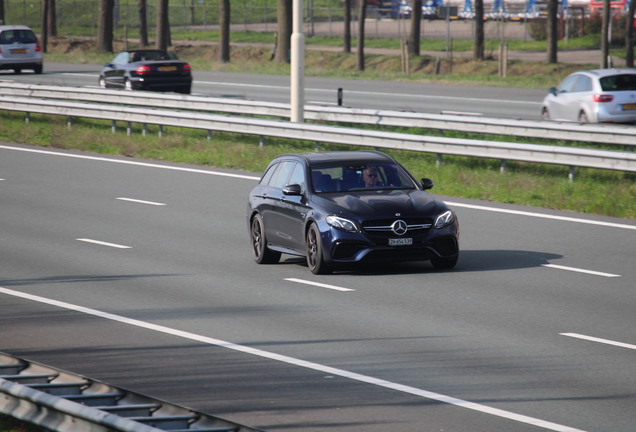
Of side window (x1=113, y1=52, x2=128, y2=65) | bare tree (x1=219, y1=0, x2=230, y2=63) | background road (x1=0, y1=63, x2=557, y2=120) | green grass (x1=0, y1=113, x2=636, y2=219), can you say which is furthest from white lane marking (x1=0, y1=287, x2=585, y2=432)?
bare tree (x1=219, y1=0, x2=230, y2=63)

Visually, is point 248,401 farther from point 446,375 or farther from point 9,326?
point 9,326

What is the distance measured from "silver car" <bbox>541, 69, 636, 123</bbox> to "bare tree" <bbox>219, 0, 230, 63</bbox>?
30.4m

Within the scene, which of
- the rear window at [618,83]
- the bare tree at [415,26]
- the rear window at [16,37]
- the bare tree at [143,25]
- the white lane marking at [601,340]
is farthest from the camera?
the bare tree at [143,25]

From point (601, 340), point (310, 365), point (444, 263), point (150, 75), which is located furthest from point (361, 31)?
point (310, 365)

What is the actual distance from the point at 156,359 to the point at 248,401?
5.38 ft

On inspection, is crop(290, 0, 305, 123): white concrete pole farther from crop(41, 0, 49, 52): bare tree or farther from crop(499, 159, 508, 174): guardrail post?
crop(41, 0, 49, 52): bare tree

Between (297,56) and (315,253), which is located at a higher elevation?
(297,56)

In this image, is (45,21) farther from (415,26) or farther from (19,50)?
(415,26)

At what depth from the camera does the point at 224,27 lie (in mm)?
57531

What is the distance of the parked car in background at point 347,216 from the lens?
528 inches

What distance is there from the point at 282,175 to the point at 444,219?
8.21ft

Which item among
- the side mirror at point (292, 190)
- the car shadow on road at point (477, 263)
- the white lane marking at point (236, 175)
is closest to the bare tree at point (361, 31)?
the white lane marking at point (236, 175)

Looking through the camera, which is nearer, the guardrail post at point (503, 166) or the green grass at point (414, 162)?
the green grass at point (414, 162)

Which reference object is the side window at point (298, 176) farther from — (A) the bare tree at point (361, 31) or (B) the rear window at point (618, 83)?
(A) the bare tree at point (361, 31)
